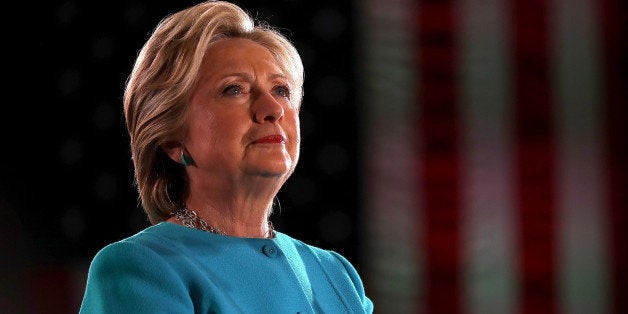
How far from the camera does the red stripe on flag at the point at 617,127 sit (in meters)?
2.39

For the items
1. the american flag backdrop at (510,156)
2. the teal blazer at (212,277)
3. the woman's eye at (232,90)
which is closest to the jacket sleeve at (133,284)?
the teal blazer at (212,277)

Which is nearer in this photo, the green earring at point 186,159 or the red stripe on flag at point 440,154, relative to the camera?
the green earring at point 186,159

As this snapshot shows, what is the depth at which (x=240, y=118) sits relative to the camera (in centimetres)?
110

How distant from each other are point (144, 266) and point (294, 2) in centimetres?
127

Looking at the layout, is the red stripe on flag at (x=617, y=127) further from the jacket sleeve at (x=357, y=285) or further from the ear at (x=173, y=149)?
the ear at (x=173, y=149)

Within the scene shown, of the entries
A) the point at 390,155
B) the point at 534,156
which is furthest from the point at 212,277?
the point at 534,156

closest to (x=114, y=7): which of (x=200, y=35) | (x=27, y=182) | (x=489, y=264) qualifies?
(x=27, y=182)

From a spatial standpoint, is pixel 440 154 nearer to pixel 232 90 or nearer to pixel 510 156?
pixel 510 156

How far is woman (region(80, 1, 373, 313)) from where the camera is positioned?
1.07 meters

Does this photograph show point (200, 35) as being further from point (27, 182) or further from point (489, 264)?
point (489, 264)

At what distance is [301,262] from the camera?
3.89ft

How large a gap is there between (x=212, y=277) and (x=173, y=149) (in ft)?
0.71

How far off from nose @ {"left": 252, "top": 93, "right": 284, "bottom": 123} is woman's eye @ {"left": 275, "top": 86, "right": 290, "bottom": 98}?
0.18 ft

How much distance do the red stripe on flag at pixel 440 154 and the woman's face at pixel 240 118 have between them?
1278mm
